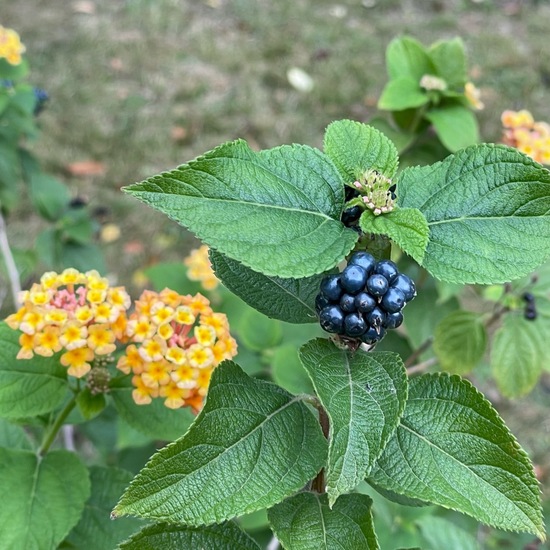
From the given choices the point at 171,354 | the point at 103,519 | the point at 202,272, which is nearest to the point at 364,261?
the point at 171,354

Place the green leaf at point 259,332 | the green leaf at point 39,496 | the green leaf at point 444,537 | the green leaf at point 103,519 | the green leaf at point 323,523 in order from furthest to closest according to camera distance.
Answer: the green leaf at point 259,332 < the green leaf at point 444,537 < the green leaf at point 103,519 < the green leaf at point 39,496 < the green leaf at point 323,523

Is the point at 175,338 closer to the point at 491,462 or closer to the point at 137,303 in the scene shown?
the point at 137,303

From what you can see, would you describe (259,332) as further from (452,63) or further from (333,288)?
(333,288)

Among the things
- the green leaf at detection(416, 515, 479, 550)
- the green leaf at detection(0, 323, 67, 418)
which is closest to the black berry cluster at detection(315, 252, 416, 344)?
the green leaf at detection(0, 323, 67, 418)

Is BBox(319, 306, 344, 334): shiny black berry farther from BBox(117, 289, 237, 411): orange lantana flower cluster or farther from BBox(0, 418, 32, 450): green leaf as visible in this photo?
BBox(0, 418, 32, 450): green leaf

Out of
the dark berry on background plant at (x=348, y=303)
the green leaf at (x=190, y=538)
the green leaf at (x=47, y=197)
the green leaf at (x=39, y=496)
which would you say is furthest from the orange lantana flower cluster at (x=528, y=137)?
the green leaf at (x=47, y=197)

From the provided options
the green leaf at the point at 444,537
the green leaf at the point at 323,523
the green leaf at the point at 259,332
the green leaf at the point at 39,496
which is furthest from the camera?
the green leaf at the point at 259,332

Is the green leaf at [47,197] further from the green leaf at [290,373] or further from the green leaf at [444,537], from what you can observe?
the green leaf at [444,537]
